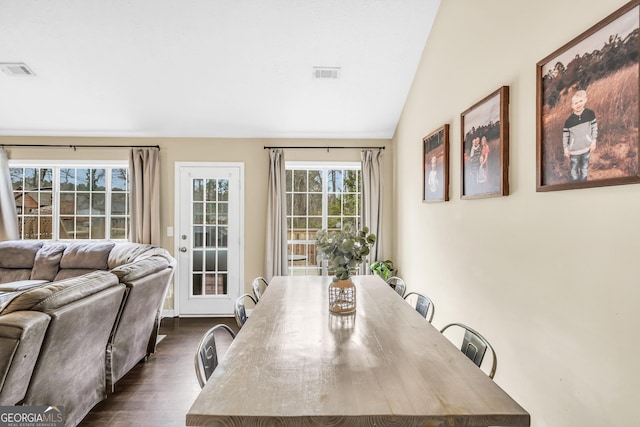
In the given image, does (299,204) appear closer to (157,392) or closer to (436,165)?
(436,165)

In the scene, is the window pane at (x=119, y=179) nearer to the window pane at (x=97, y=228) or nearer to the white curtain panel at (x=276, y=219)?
the window pane at (x=97, y=228)

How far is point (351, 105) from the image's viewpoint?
3742mm

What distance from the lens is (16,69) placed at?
3.20m

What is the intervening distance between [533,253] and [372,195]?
8.56ft

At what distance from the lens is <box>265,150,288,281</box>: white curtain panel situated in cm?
413

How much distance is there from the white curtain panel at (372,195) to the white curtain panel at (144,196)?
2622 mm

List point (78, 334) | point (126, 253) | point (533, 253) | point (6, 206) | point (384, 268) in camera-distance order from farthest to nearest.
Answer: point (6, 206), point (384, 268), point (126, 253), point (78, 334), point (533, 253)

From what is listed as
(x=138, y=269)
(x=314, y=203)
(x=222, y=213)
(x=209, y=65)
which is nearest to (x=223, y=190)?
(x=222, y=213)

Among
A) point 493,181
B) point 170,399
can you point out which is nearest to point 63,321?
point 170,399

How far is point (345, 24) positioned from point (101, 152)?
346cm

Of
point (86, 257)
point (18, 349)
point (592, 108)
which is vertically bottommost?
point (18, 349)

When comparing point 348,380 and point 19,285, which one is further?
point 19,285

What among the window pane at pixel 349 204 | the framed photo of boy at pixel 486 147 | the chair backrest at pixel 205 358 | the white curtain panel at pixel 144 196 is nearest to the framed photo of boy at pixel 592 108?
the framed photo of boy at pixel 486 147

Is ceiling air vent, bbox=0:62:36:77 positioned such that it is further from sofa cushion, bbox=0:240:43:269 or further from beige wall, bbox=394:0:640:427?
beige wall, bbox=394:0:640:427
